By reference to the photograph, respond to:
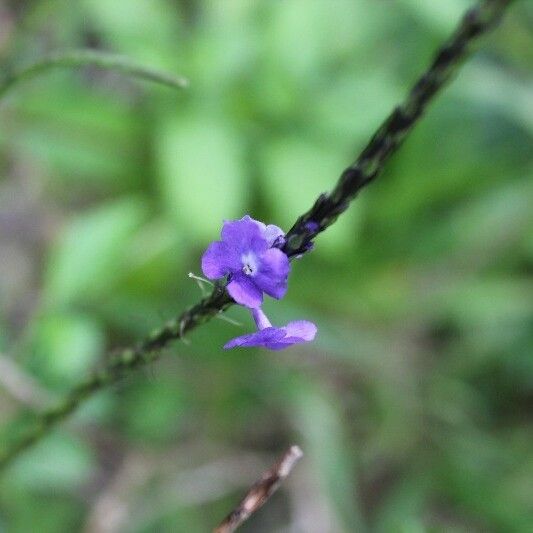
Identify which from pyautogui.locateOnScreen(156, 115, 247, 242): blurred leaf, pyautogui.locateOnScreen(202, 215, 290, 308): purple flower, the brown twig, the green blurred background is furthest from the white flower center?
pyautogui.locateOnScreen(156, 115, 247, 242): blurred leaf

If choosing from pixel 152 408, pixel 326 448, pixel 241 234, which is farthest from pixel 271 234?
pixel 326 448

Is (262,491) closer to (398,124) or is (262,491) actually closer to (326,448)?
(398,124)

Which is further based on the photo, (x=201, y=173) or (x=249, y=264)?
(x=201, y=173)

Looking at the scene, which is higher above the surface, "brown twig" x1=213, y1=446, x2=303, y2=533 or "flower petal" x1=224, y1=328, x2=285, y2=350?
"flower petal" x1=224, y1=328, x2=285, y2=350

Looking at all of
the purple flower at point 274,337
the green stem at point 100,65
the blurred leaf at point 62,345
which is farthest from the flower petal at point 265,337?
the blurred leaf at point 62,345

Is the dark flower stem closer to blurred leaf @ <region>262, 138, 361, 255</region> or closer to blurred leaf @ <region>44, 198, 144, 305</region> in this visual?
blurred leaf @ <region>44, 198, 144, 305</region>

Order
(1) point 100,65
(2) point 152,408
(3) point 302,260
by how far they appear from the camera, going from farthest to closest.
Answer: (3) point 302,260
(2) point 152,408
(1) point 100,65

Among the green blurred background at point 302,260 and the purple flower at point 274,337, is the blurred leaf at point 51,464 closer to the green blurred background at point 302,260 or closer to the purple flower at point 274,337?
the green blurred background at point 302,260

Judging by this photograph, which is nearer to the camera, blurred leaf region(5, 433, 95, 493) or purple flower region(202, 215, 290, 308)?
purple flower region(202, 215, 290, 308)
